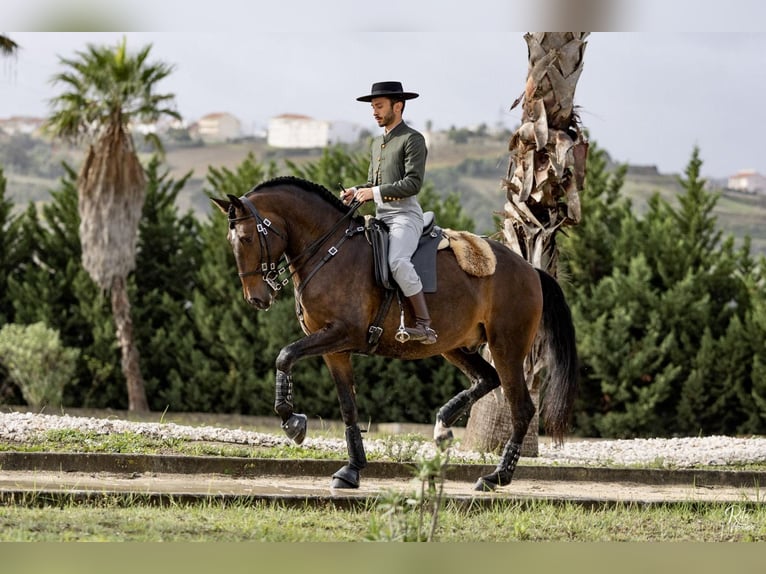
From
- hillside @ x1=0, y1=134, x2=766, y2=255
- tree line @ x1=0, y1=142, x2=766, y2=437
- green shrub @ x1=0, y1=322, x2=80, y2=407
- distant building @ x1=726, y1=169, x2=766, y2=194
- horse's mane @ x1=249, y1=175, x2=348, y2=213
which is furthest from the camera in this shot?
distant building @ x1=726, y1=169, x2=766, y2=194

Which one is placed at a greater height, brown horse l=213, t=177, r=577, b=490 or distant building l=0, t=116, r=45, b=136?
distant building l=0, t=116, r=45, b=136

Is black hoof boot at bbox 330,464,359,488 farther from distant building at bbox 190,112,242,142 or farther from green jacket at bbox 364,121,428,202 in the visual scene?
distant building at bbox 190,112,242,142

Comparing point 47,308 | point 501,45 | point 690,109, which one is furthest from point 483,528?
point 501,45

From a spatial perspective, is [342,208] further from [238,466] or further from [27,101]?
[27,101]

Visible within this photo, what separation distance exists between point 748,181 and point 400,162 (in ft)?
206

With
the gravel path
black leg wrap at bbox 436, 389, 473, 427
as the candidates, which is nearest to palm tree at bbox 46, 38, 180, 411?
the gravel path

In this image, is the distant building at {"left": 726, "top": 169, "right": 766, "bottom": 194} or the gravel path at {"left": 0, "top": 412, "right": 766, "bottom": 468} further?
the distant building at {"left": 726, "top": 169, "right": 766, "bottom": 194}

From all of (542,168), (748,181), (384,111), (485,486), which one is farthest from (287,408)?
(748,181)

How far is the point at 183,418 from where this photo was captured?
2186cm

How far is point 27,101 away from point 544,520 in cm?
9800

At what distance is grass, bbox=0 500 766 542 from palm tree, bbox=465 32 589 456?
4.20 metres

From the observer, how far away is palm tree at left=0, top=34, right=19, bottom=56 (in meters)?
20.4

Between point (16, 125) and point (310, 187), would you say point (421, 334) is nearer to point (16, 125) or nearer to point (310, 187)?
point (310, 187)

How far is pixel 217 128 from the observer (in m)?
88.8
